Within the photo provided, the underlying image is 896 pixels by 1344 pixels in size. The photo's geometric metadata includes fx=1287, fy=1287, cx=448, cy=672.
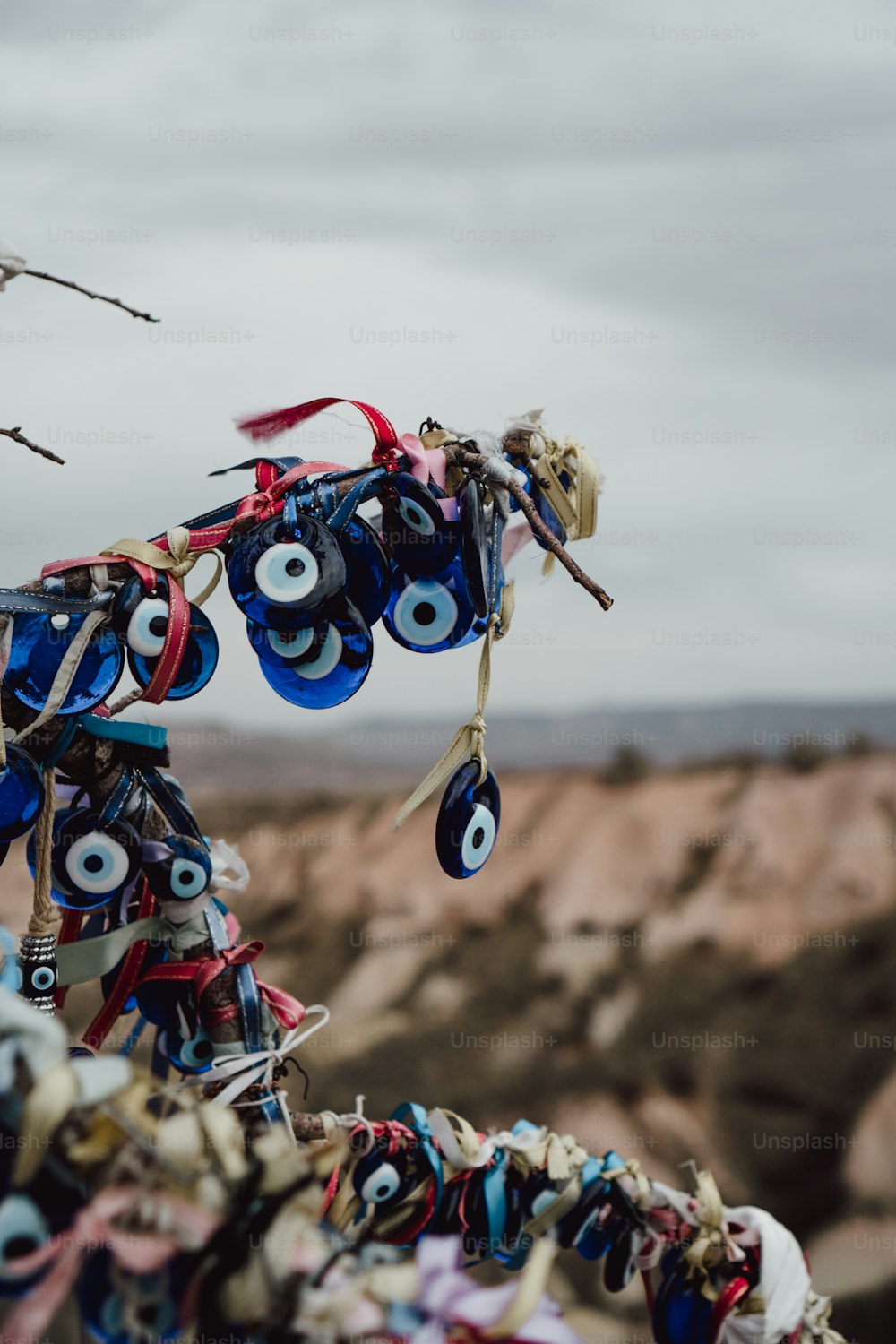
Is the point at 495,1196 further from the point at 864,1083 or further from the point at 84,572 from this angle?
the point at 864,1083

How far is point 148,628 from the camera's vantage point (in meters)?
0.94

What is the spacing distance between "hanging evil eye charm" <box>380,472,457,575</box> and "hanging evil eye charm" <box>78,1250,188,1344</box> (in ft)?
2.02

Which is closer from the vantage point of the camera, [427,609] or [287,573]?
[287,573]

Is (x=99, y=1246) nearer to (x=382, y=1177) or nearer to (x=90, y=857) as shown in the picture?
(x=90, y=857)

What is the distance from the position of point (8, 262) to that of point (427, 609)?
0.41m

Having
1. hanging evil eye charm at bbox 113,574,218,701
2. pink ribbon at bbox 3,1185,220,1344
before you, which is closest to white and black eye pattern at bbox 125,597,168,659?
hanging evil eye charm at bbox 113,574,218,701

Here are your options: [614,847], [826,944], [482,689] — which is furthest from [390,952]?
[482,689]

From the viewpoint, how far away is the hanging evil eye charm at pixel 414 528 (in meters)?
1.01

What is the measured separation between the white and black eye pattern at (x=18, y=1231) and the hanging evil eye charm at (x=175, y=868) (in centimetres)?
52

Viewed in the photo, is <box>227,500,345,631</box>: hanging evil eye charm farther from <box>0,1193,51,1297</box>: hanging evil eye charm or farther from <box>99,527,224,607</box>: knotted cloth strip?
<box>0,1193,51,1297</box>: hanging evil eye charm

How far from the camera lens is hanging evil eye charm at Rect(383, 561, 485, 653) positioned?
1045 millimetres

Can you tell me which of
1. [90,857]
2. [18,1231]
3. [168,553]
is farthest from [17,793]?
[18,1231]

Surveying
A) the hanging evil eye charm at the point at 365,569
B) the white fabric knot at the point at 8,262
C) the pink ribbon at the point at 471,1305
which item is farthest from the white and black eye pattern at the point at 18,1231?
the white fabric knot at the point at 8,262

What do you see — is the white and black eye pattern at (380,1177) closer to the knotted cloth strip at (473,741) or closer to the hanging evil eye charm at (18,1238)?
the knotted cloth strip at (473,741)
